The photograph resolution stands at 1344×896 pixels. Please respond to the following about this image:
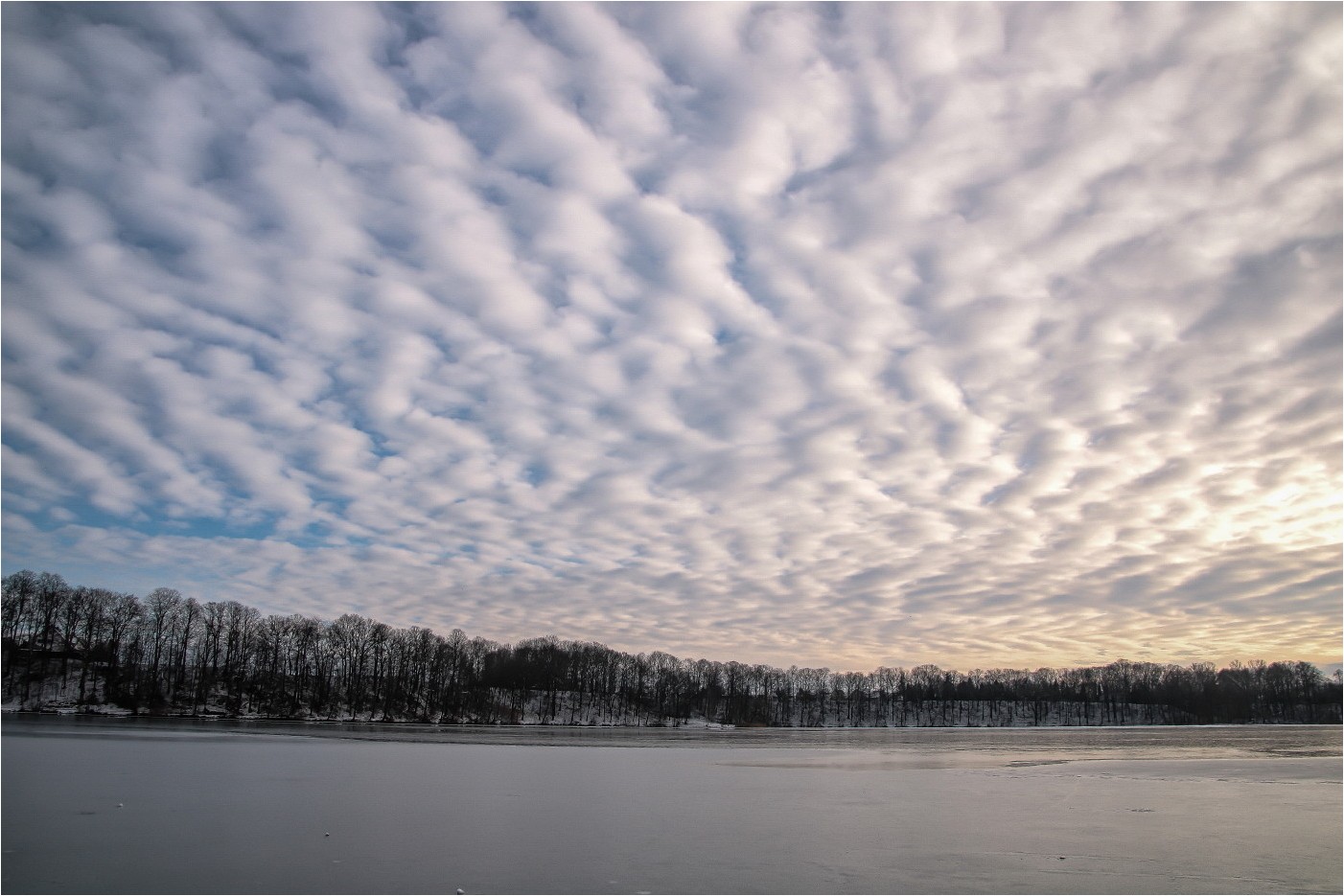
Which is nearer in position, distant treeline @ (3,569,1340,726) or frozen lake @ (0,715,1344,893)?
frozen lake @ (0,715,1344,893)

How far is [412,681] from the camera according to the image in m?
129

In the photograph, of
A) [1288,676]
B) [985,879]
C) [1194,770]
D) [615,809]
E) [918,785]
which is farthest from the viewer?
[1288,676]

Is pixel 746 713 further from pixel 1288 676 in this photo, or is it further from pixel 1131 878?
pixel 1131 878

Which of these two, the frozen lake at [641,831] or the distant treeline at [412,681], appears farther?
the distant treeline at [412,681]

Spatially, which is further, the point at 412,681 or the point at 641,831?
the point at 412,681

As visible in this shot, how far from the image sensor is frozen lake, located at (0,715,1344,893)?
10.4m

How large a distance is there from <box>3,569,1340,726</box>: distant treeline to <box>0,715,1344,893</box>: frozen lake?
9092 centimetres

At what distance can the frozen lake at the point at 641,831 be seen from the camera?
10.4 meters

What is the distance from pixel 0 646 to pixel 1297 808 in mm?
126545

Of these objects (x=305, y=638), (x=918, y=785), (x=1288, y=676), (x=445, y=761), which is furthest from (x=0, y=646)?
(x=1288, y=676)

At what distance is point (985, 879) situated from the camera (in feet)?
34.7

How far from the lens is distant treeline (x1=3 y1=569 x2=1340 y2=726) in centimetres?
10306

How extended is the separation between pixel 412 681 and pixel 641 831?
4933 inches

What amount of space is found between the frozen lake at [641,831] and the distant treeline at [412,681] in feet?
298
